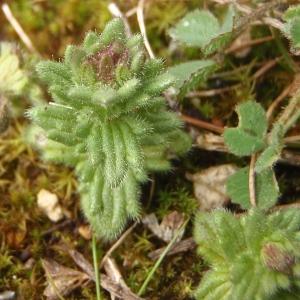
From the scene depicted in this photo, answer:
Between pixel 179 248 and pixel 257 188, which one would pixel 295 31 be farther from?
pixel 179 248

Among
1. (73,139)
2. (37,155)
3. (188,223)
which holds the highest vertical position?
(73,139)

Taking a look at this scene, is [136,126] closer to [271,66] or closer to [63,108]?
[63,108]

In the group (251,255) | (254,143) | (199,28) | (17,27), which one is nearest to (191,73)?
(199,28)

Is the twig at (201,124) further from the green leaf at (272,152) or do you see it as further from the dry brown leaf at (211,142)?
the green leaf at (272,152)

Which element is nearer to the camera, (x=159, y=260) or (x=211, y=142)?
(x=159, y=260)

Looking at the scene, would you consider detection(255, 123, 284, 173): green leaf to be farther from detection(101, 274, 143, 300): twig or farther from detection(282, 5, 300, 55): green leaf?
detection(101, 274, 143, 300): twig

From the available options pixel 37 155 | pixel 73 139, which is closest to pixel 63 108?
pixel 73 139
